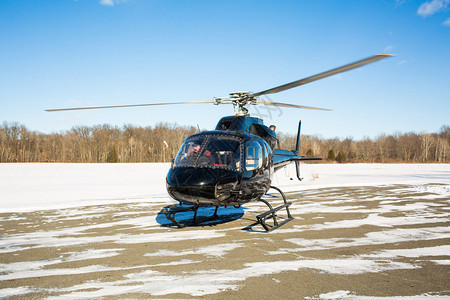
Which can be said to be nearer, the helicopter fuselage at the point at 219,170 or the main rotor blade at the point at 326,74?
the main rotor blade at the point at 326,74

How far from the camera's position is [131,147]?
261ft

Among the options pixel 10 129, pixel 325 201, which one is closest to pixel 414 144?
pixel 325 201

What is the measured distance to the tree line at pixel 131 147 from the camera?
79.2m

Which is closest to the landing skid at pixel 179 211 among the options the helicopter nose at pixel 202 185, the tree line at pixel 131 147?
the helicopter nose at pixel 202 185

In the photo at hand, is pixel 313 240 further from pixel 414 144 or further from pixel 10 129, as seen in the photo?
pixel 414 144

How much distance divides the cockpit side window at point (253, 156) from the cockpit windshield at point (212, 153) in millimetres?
258

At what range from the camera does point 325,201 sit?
12070mm

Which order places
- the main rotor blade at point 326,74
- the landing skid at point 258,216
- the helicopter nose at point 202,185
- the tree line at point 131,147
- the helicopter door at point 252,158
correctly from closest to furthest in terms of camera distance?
the main rotor blade at point 326,74 < the helicopter nose at point 202,185 < the helicopter door at point 252,158 < the landing skid at point 258,216 < the tree line at point 131,147

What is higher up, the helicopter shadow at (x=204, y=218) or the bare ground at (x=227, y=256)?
the bare ground at (x=227, y=256)

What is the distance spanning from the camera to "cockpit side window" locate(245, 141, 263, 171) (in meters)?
6.88

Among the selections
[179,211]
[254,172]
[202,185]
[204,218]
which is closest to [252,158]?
[254,172]

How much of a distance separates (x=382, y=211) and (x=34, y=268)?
9557 mm

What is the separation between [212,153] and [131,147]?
77079 millimetres

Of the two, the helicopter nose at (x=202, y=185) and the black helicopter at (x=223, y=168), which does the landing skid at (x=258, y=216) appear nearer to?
the black helicopter at (x=223, y=168)
